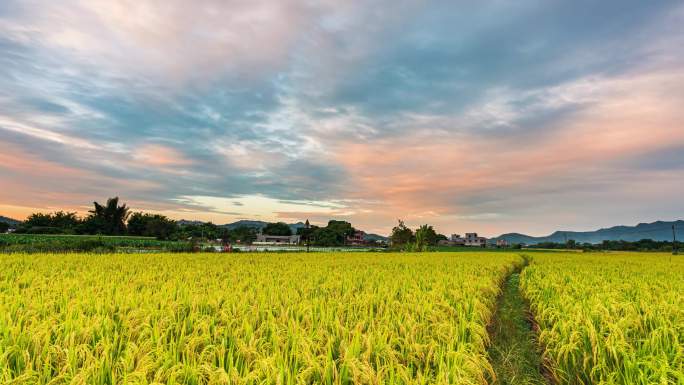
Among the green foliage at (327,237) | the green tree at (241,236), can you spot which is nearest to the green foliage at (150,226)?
the green tree at (241,236)

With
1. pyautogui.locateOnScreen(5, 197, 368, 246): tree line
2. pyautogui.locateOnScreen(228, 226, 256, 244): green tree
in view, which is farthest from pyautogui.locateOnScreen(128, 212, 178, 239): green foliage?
pyautogui.locateOnScreen(228, 226, 256, 244): green tree

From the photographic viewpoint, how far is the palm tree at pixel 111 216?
107312mm

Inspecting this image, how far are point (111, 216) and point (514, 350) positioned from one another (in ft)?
408

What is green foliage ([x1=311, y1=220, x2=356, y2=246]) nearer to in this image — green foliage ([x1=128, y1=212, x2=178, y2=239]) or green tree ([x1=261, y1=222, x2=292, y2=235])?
green tree ([x1=261, y1=222, x2=292, y2=235])

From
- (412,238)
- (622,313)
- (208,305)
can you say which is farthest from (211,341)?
(412,238)

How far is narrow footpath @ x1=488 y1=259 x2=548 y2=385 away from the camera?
5.95 m

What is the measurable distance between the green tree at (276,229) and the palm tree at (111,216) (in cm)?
7097

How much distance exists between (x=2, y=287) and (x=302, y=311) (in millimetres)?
8701

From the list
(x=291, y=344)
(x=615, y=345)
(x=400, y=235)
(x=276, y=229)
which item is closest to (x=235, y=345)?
(x=291, y=344)

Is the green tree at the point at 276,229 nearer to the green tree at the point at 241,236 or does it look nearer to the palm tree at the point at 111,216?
the green tree at the point at 241,236

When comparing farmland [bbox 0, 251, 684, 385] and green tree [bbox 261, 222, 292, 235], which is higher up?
green tree [bbox 261, 222, 292, 235]

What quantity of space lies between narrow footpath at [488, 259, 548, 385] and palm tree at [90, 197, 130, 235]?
396 ft

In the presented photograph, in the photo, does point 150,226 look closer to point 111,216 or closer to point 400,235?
point 111,216

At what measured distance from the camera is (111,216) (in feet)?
358
